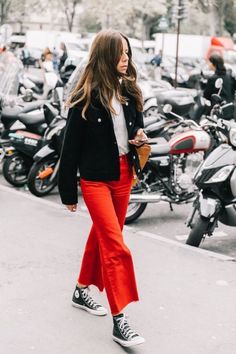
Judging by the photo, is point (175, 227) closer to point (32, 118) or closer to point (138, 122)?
point (32, 118)

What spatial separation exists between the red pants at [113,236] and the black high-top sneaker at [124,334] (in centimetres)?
6

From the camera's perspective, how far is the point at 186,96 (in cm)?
1353

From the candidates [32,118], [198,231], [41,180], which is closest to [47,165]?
[41,180]

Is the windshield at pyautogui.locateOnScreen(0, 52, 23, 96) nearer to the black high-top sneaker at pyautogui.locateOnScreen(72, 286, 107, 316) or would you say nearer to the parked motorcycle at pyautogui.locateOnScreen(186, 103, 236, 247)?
the parked motorcycle at pyautogui.locateOnScreen(186, 103, 236, 247)

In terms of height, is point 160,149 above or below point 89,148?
below

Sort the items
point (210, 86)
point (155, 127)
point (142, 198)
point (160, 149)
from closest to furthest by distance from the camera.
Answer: point (142, 198) < point (160, 149) < point (155, 127) < point (210, 86)

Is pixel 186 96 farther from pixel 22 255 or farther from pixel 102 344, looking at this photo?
pixel 102 344

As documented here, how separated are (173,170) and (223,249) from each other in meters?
1.31

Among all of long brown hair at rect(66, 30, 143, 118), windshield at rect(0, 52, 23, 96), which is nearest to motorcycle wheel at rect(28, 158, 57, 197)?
windshield at rect(0, 52, 23, 96)

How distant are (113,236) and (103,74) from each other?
0.90m

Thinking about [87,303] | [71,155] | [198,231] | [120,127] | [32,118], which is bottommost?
[198,231]

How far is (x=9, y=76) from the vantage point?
10383mm

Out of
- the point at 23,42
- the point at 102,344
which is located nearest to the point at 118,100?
the point at 102,344

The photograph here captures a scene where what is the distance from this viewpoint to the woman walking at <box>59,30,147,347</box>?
12.9ft
